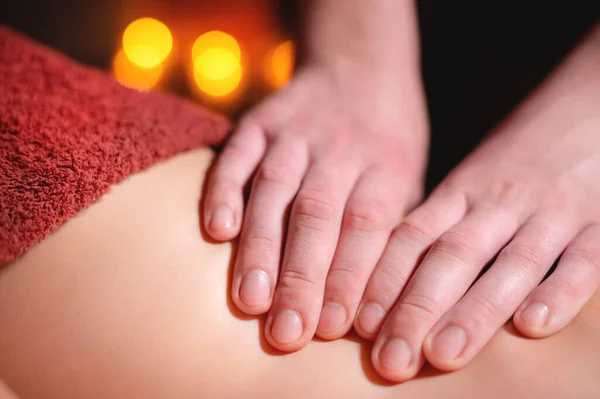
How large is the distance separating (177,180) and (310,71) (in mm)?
311

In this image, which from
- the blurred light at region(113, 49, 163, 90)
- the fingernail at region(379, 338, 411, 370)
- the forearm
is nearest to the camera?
the fingernail at region(379, 338, 411, 370)

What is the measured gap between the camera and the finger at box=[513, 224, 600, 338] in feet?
1.60

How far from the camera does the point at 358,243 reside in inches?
21.9

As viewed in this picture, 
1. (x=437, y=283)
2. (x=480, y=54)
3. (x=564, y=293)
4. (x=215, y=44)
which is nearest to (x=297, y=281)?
(x=437, y=283)

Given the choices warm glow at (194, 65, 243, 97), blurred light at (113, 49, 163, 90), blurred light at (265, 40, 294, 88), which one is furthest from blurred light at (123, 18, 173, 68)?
blurred light at (265, 40, 294, 88)

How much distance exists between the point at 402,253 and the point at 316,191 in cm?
12

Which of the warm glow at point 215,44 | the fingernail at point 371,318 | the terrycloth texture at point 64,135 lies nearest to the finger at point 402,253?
the fingernail at point 371,318

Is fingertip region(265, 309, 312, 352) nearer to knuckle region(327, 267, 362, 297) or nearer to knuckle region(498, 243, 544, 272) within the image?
knuckle region(327, 267, 362, 297)

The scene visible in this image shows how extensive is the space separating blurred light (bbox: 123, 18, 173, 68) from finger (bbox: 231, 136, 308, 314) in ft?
3.30

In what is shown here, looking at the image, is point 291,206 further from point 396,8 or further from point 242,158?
point 396,8

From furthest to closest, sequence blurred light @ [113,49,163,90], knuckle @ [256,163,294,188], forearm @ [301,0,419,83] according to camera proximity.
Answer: blurred light @ [113,49,163,90], forearm @ [301,0,419,83], knuckle @ [256,163,294,188]

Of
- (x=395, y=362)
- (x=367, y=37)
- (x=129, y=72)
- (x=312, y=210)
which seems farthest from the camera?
(x=129, y=72)

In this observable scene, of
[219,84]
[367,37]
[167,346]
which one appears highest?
[367,37]

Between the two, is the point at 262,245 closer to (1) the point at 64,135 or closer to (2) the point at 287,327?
(2) the point at 287,327
